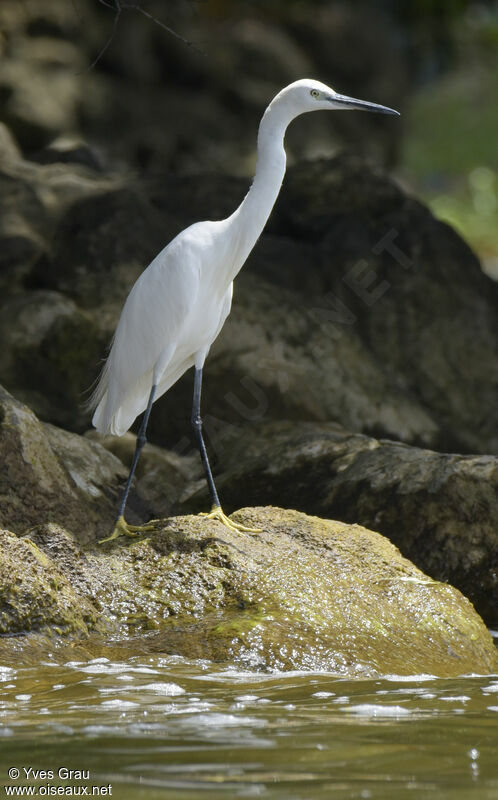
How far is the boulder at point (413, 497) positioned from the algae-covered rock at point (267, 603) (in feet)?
3.71

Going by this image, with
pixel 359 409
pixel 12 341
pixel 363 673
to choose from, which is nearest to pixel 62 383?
pixel 12 341

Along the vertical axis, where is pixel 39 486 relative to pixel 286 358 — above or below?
below

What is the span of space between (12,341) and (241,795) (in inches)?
230

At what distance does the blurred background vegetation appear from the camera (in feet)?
54.6

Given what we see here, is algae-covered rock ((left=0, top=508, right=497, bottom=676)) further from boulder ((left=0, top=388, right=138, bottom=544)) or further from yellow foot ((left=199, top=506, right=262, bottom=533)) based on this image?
boulder ((left=0, top=388, right=138, bottom=544))

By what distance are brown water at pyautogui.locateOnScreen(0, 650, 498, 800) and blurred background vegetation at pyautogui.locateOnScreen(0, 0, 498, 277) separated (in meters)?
11.3

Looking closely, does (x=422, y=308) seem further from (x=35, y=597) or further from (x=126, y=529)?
(x=35, y=597)

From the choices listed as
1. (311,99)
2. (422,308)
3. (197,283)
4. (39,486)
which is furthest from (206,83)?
(39,486)

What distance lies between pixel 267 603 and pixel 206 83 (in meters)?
16.4

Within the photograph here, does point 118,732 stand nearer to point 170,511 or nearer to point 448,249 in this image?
point 170,511

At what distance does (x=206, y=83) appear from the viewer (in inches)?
758

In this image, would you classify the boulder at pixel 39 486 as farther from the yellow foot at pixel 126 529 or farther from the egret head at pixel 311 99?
the egret head at pixel 311 99

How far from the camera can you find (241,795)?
255cm

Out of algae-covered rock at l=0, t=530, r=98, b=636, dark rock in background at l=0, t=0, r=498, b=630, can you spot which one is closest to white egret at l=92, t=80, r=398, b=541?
dark rock in background at l=0, t=0, r=498, b=630
